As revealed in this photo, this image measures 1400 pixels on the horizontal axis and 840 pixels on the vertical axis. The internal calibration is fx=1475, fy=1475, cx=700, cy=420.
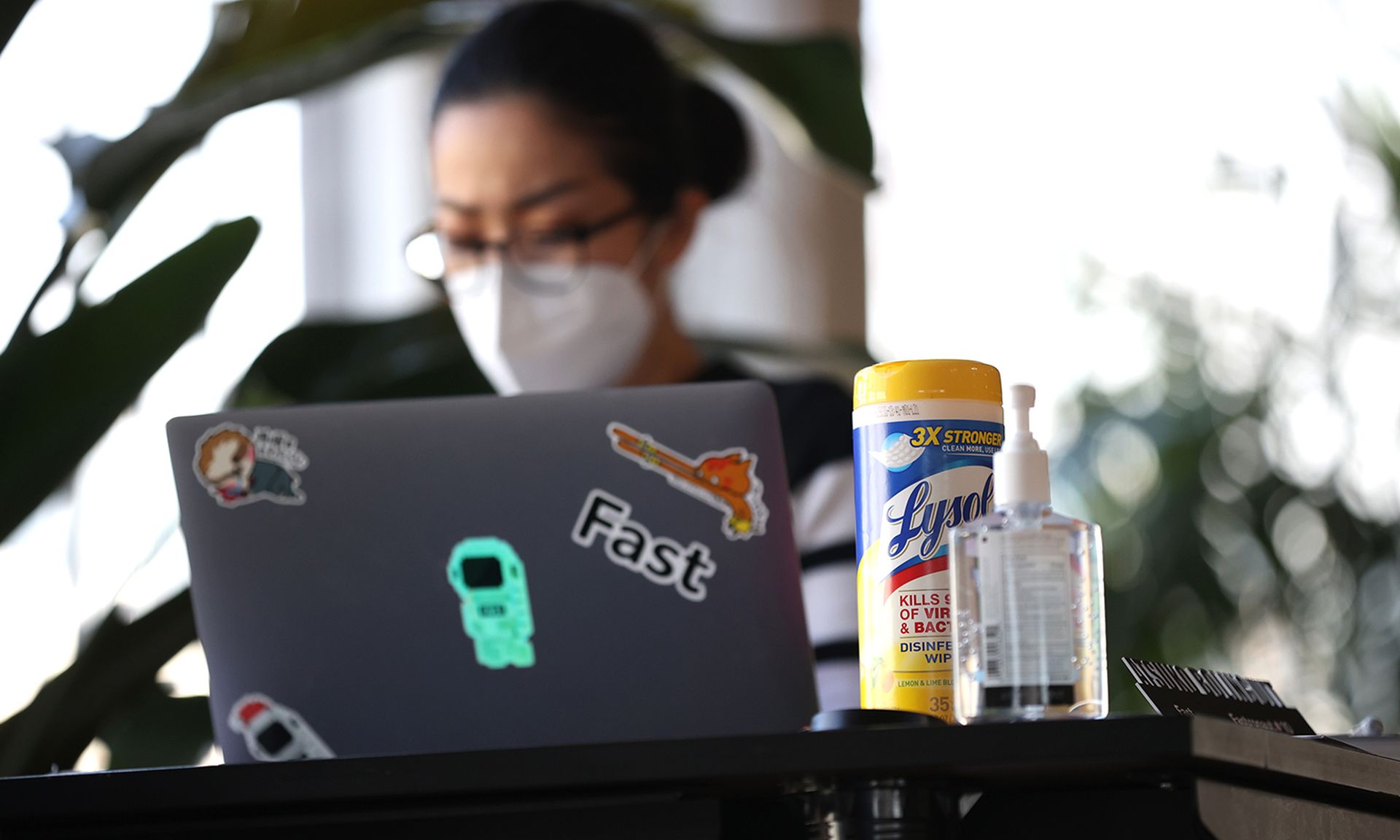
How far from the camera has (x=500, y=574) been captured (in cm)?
74

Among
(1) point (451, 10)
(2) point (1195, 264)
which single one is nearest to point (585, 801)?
(1) point (451, 10)

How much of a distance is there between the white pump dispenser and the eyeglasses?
3.02 feet

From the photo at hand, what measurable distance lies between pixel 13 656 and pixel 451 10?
91cm

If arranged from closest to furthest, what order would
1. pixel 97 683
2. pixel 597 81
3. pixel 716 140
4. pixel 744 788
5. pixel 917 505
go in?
pixel 744 788, pixel 917 505, pixel 97 683, pixel 597 81, pixel 716 140

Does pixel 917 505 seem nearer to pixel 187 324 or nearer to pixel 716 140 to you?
pixel 187 324

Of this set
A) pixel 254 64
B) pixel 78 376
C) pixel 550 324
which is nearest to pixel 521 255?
pixel 550 324

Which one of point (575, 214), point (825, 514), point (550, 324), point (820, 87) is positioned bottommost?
point (825, 514)

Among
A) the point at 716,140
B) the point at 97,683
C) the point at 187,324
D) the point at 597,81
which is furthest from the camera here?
the point at 716,140

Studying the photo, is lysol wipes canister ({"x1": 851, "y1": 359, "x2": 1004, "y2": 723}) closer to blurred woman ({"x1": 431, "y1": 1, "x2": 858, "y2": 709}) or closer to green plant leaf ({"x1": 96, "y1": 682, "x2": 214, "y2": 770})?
blurred woman ({"x1": 431, "y1": 1, "x2": 858, "y2": 709})

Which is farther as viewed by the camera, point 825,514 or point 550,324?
point 550,324

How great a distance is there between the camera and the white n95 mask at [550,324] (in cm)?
147

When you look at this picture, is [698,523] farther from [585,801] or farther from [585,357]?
[585,357]

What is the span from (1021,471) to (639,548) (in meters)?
0.21

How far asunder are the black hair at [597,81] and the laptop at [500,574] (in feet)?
2.80
